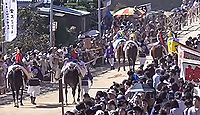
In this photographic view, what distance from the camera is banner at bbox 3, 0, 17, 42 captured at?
2233 cm

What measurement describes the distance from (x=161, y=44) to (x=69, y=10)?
47.0ft

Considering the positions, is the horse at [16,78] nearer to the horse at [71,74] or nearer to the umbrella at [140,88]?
the horse at [71,74]

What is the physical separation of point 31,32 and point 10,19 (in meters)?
12.4

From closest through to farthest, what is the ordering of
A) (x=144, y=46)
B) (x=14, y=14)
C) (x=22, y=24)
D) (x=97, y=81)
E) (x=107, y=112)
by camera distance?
(x=107, y=112) < (x=14, y=14) < (x=97, y=81) < (x=144, y=46) < (x=22, y=24)

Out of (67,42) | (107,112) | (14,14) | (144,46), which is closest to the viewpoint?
(107,112)

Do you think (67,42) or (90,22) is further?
(90,22)

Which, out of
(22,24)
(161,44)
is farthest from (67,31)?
(161,44)

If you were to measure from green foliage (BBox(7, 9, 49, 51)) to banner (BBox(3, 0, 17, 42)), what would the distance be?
10.1 m

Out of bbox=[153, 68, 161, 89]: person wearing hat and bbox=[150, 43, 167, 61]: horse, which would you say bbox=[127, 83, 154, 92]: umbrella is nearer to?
bbox=[153, 68, 161, 89]: person wearing hat

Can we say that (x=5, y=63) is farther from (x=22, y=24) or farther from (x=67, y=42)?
(x=67, y=42)

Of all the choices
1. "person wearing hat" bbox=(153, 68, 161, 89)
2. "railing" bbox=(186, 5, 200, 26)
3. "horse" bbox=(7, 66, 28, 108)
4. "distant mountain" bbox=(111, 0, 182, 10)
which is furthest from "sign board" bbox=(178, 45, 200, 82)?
"distant mountain" bbox=(111, 0, 182, 10)

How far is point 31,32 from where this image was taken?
3488 cm

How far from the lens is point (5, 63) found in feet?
77.5

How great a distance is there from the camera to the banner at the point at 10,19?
2233 cm
